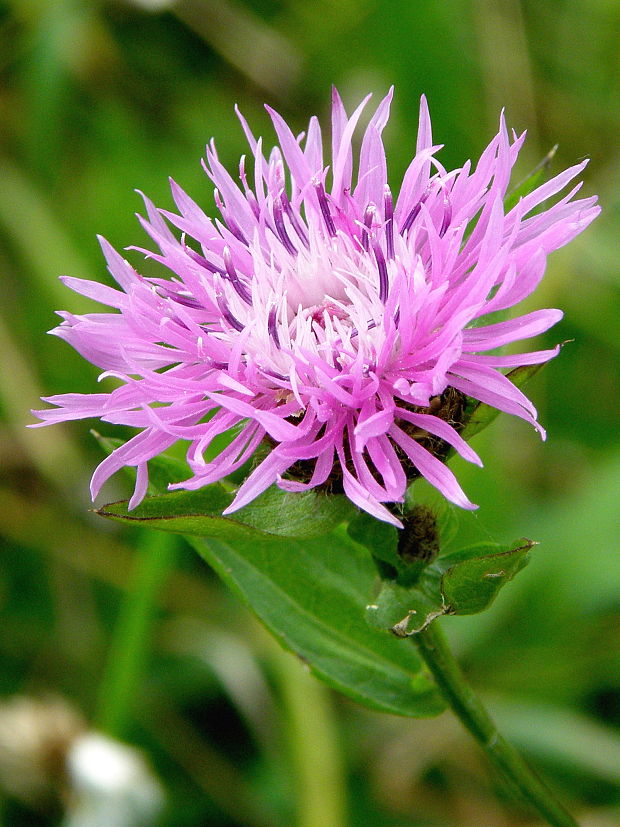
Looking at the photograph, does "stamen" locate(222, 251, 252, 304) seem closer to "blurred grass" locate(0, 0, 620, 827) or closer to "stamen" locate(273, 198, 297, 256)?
"stamen" locate(273, 198, 297, 256)

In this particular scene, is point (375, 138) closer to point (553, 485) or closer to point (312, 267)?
point (312, 267)

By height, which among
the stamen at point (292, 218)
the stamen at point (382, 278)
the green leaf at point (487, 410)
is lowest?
the green leaf at point (487, 410)

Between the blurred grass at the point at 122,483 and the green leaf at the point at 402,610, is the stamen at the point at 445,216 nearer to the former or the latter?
the green leaf at the point at 402,610

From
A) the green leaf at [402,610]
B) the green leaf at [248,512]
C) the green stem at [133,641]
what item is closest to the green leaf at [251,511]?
the green leaf at [248,512]

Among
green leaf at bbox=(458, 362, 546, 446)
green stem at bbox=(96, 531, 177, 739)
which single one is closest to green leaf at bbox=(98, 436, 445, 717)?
green leaf at bbox=(458, 362, 546, 446)

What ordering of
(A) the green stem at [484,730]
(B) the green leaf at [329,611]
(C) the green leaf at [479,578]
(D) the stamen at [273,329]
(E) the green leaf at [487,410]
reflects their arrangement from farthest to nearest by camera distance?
1. (B) the green leaf at [329,611]
2. (A) the green stem at [484,730]
3. (D) the stamen at [273,329]
4. (E) the green leaf at [487,410]
5. (C) the green leaf at [479,578]

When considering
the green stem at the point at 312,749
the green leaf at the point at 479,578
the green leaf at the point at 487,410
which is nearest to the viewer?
the green leaf at the point at 479,578

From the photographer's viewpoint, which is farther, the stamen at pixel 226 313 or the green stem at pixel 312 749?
the green stem at pixel 312 749
